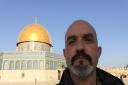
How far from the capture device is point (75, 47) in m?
1.31

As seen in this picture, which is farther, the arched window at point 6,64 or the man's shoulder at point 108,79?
the arched window at point 6,64

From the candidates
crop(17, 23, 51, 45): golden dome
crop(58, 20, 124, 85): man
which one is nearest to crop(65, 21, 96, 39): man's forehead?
crop(58, 20, 124, 85): man

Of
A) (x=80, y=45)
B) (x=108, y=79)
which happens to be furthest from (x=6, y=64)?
(x=80, y=45)

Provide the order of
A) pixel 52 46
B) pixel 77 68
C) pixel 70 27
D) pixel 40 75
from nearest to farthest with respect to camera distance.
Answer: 1. pixel 77 68
2. pixel 70 27
3. pixel 40 75
4. pixel 52 46

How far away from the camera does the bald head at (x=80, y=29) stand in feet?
4.49

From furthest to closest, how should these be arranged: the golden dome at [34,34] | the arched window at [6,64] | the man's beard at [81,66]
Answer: the golden dome at [34,34] → the arched window at [6,64] → the man's beard at [81,66]

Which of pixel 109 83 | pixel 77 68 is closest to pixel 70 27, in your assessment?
pixel 77 68

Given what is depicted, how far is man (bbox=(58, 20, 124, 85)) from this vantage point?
4.17 ft

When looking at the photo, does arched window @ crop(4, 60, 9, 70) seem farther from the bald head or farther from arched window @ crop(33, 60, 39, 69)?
the bald head

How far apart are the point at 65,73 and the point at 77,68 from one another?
246 mm

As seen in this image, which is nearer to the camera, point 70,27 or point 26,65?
point 70,27

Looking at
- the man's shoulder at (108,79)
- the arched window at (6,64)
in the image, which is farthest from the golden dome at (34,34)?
the man's shoulder at (108,79)

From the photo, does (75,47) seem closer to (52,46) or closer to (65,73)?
(65,73)

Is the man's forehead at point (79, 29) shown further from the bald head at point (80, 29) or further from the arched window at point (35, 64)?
the arched window at point (35, 64)
